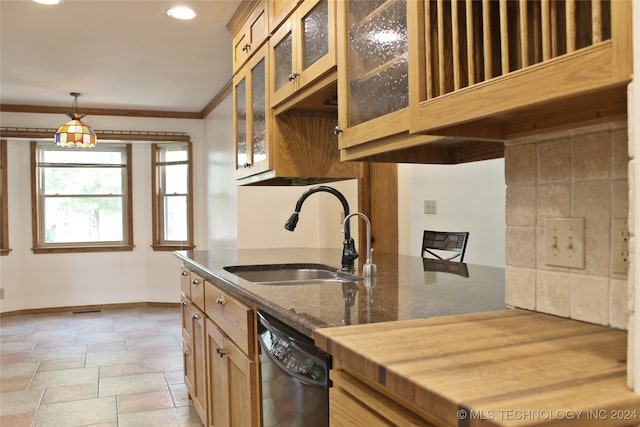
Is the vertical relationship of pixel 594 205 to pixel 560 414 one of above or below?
above

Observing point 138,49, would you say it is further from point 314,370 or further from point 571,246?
point 571,246

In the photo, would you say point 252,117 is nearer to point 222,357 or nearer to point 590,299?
point 222,357

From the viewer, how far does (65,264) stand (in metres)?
6.26

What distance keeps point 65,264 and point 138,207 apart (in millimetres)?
1075

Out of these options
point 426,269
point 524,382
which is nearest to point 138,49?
point 426,269

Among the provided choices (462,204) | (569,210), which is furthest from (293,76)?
(462,204)

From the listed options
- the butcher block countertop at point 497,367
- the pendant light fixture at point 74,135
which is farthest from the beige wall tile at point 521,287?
the pendant light fixture at point 74,135

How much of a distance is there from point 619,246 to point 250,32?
237 cm

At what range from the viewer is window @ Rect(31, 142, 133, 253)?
620 cm

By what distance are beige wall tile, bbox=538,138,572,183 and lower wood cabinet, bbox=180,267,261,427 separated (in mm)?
961

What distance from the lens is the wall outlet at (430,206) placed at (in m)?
4.11

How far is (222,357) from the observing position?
6.80 feet

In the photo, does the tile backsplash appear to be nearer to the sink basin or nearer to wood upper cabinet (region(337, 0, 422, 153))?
wood upper cabinet (region(337, 0, 422, 153))

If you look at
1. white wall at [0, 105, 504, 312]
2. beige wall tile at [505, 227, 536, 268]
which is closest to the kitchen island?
beige wall tile at [505, 227, 536, 268]
